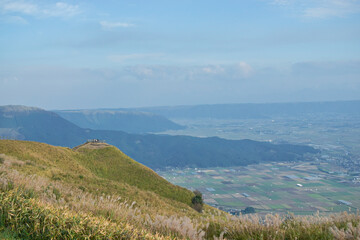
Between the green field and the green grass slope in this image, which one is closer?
the green grass slope

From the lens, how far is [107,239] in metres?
7.16

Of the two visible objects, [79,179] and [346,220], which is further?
[79,179]

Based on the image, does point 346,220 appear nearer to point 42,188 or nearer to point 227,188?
point 42,188

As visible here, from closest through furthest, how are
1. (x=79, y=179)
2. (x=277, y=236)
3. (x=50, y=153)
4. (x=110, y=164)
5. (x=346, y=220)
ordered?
1. (x=277, y=236)
2. (x=346, y=220)
3. (x=79, y=179)
4. (x=50, y=153)
5. (x=110, y=164)

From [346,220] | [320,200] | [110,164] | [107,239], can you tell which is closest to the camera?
[107,239]

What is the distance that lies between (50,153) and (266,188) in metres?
149

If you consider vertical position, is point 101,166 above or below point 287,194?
above

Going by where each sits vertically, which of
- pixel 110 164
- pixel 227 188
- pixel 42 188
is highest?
pixel 42 188

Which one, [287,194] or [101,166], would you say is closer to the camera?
[101,166]

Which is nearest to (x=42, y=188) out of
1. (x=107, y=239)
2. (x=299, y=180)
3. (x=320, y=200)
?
(x=107, y=239)

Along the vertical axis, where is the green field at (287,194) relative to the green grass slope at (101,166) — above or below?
below

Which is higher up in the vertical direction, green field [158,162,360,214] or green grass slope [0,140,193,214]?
green grass slope [0,140,193,214]

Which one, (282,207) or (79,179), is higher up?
(79,179)

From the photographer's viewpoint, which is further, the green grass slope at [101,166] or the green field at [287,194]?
the green field at [287,194]
